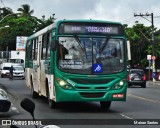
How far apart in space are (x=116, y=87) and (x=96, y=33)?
190 cm

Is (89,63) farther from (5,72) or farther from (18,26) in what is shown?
(18,26)

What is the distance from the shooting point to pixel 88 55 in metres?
15.9

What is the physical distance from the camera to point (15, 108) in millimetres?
17328

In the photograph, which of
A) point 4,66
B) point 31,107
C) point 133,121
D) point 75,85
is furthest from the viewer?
point 4,66

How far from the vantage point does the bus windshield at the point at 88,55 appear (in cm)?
1585

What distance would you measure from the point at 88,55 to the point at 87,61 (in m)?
0.21

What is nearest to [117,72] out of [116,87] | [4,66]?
[116,87]

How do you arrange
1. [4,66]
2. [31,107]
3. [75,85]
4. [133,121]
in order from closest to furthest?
[31,107]
[133,121]
[75,85]
[4,66]

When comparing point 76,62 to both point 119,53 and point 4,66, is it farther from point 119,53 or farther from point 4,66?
point 4,66

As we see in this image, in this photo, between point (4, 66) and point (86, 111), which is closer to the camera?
point (86, 111)

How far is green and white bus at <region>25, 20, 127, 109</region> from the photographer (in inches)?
622

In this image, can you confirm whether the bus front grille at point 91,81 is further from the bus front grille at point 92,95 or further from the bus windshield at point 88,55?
the bus front grille at point 92,95

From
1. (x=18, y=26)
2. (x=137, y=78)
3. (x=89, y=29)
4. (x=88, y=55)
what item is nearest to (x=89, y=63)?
(x=88, y=55)

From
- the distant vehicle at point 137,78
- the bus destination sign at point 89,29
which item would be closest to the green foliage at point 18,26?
the distant vehicle at point 137,78
